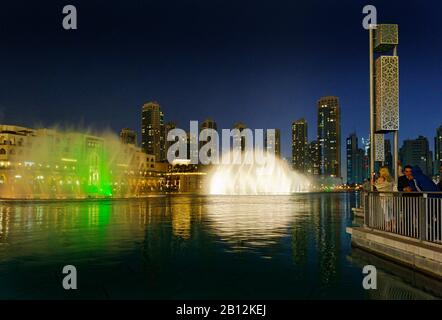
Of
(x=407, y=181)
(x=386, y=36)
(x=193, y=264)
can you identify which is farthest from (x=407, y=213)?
(x=386, y=36)

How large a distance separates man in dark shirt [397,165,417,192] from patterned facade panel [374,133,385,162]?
8734 millimetres

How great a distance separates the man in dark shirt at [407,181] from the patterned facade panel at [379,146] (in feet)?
28.7

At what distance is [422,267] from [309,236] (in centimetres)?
690

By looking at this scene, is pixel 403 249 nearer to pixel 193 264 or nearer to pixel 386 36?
pixel 193 264

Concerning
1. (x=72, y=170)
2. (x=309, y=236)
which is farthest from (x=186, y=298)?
(x=72, y=170)

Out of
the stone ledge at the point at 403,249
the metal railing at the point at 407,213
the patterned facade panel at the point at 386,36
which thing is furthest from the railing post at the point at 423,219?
the patterned facade panel at the point at 386,36

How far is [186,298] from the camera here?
836cm

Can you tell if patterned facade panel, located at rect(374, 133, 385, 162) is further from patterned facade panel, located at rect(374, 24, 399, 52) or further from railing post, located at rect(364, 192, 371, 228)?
railing post, located at rect(364, 192, 371, 228)

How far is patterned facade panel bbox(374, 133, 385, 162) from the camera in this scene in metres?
21.7

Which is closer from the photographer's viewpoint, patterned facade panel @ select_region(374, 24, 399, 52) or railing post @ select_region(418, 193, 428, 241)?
railing post @ select_region(418, 193, 428, 241)

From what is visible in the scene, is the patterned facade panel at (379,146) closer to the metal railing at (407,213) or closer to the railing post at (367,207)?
the railing post at (367,207)

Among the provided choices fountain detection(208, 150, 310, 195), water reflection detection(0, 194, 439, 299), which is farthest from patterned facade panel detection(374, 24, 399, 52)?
fountain detection(208, 150, 310, 195)

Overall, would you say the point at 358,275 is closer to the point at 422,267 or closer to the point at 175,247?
the point at 422,267

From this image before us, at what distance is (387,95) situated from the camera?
19.7m
